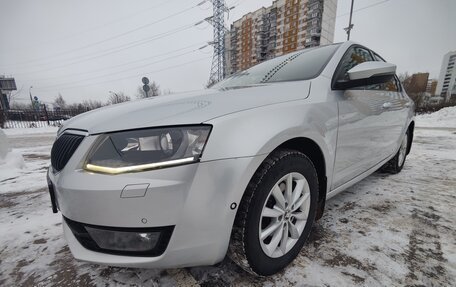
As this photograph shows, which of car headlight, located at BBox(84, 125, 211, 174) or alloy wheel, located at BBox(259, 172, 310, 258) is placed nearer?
car headlight, located at BBox(84, 125, 211, 174)

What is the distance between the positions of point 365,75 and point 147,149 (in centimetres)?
149

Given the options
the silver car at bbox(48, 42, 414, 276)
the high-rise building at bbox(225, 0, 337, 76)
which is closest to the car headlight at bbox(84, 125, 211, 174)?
the silver car at bbox(48, 42, 414, 276)

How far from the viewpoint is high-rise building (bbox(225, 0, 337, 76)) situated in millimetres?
37219

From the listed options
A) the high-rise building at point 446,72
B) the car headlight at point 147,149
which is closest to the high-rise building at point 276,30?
the car headlight at point 147,149

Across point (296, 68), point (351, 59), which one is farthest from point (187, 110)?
point (351, 59)

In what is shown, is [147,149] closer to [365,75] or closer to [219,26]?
[365,75]

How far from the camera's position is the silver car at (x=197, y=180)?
0.97 meters

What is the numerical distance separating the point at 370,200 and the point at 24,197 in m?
3.90

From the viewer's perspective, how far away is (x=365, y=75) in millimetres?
1563

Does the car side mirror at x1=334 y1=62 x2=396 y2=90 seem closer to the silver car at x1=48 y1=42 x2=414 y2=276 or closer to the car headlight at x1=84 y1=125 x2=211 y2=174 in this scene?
the silver car at x1=48 y1=42 x2=414 y2=276

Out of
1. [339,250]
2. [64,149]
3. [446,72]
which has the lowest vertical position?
[339,250]

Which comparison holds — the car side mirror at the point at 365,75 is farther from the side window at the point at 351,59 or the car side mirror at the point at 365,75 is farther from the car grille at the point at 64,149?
the car grille at the point at 64,149

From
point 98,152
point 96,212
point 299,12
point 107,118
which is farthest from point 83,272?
point 299,12

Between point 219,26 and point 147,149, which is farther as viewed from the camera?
point 219,26
